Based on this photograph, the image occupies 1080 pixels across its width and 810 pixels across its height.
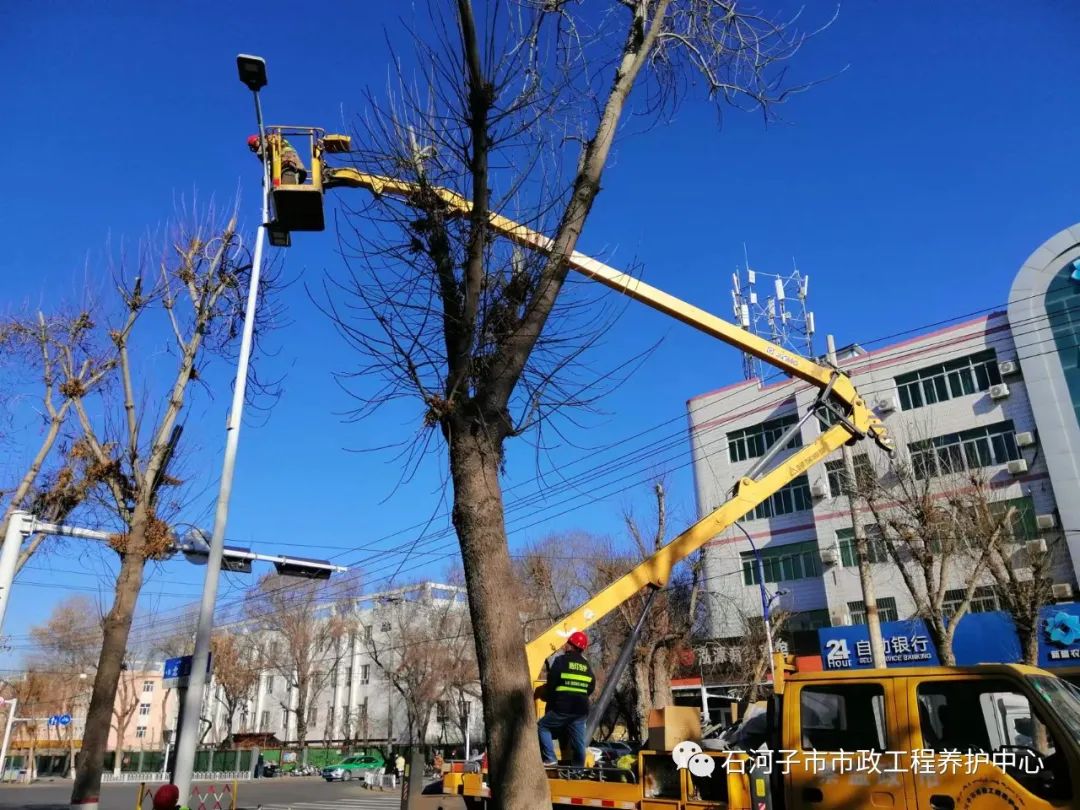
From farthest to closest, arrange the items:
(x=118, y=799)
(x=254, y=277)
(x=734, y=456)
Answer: (x=734, y=456) < (x=118, y=799) < (x=254, y=277)

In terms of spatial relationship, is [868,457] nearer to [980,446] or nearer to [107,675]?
[980,446]

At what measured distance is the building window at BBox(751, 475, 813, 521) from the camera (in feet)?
106

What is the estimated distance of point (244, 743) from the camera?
193ft

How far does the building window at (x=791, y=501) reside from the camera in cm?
3244

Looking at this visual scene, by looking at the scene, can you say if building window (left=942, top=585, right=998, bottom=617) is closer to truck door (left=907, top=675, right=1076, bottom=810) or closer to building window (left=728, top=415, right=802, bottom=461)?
building window (left=728, top=415, right=802, bottom=461)

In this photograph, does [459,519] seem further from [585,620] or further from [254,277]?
[254,277]

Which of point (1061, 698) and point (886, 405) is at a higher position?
point (886, 405)

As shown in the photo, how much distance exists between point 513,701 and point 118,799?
84.8 feet

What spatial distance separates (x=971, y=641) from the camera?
24.3 metres

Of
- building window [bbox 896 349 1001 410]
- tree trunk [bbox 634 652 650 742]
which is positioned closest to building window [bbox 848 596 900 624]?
building window [bbox 896 349 1001 410]

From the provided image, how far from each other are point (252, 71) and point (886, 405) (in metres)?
27.2

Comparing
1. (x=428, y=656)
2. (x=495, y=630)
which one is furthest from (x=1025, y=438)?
(x=428, y=656)

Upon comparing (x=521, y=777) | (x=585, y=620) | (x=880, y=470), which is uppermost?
(x=880, y=470)

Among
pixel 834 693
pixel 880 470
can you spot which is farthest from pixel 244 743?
pixel 834 693
